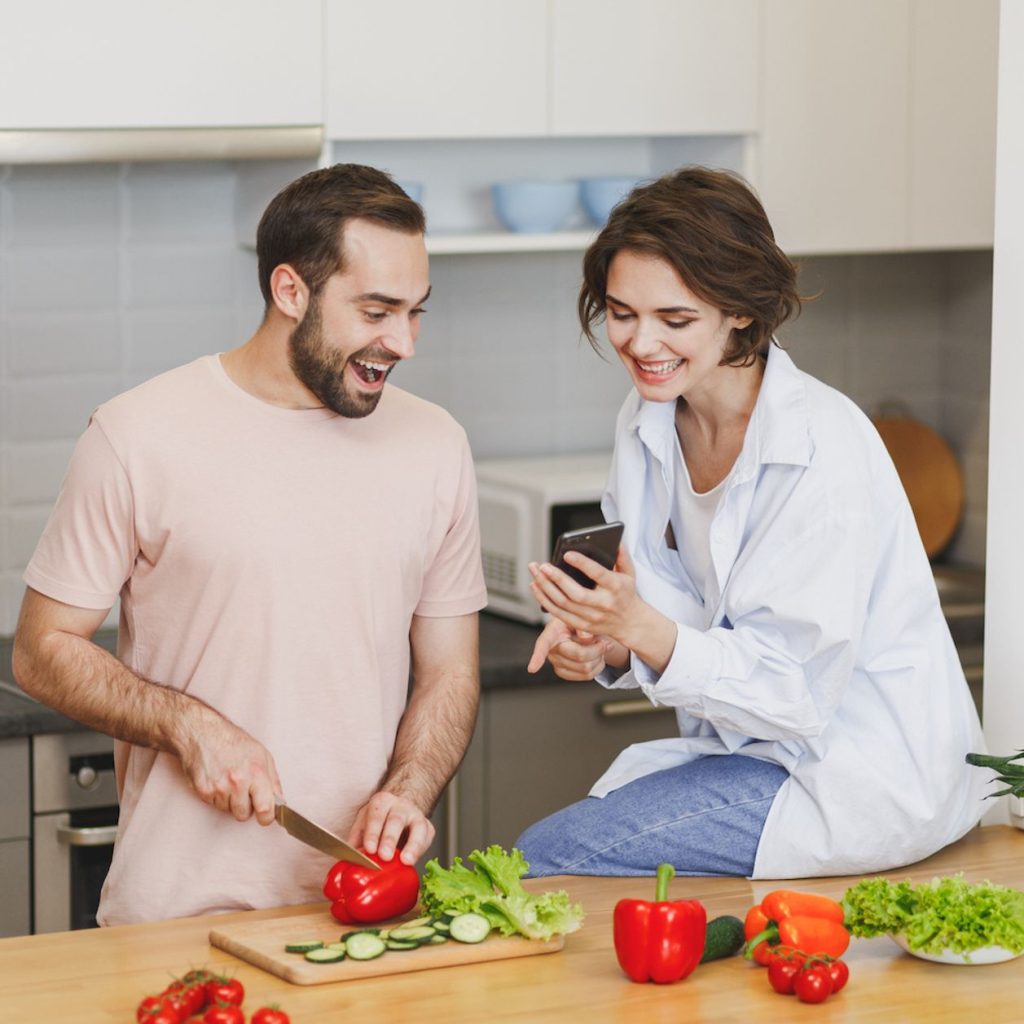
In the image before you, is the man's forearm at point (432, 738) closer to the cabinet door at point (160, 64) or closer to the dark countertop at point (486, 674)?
the dark countertop at point (486, 674)

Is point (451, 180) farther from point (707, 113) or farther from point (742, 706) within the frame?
point (742, 706)

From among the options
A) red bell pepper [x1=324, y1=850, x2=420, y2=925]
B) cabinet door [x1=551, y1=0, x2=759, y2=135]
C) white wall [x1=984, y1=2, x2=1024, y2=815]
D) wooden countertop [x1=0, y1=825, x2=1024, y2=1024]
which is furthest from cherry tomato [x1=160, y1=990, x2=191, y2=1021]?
cabinet door [x1=551, y1=0, x2=759, y2=135]

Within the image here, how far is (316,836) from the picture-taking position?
2.11 meters

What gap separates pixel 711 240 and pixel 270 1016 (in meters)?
1.05

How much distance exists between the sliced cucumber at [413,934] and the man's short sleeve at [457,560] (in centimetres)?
56

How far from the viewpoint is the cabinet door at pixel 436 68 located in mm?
3254

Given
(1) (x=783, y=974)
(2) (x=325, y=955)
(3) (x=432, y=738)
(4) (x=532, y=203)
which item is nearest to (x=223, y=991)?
(2) (x=325, y=955)

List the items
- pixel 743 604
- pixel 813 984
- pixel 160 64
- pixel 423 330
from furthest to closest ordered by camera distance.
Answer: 1. pixel 423 330
2. pixel 160 64
3. pixel 743 604
4. pixel 813 984

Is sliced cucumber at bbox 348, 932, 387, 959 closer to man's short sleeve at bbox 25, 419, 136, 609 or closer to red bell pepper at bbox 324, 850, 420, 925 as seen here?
red bell pepper at bbox 324, 850, 420, 925

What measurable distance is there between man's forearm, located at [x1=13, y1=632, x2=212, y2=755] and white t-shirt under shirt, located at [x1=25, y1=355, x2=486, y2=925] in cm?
6

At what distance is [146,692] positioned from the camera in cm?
223

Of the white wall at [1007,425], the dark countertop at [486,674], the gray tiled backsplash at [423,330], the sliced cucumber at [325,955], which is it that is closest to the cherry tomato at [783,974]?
the sliced cucumber at [325,955]

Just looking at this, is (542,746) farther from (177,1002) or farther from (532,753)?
(177,1002)

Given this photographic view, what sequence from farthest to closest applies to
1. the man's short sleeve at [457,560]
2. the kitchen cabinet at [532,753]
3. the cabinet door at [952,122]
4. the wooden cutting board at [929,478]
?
the wooden cutting board at [929,478] < the cabinet door at [952,122] < the kitchen cabinet at [532,753] < the man's short sleeve at [457,560]
